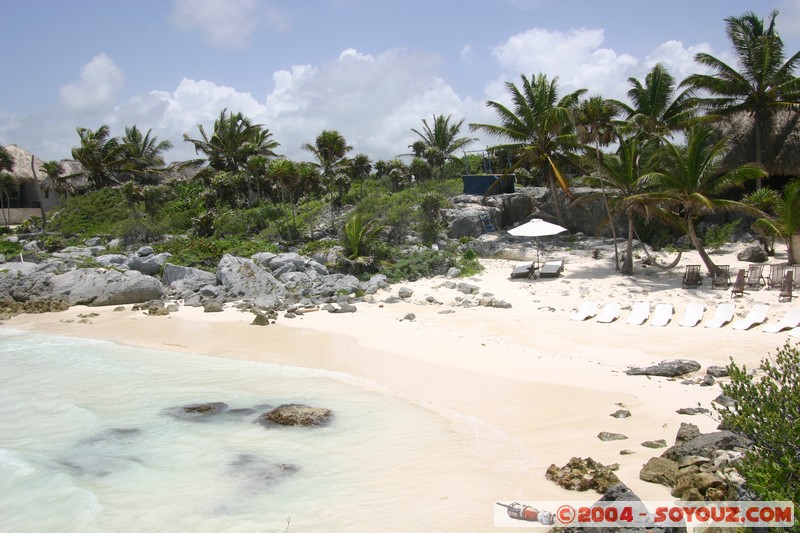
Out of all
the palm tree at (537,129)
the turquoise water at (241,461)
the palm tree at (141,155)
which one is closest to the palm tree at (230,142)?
the palm tree at (141,155)

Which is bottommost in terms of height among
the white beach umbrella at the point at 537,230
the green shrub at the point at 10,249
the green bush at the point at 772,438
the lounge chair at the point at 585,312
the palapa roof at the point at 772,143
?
the lounge chair at the point at 585,312

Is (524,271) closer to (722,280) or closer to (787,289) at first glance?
(722,280)

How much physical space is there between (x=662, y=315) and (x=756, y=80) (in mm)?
17207

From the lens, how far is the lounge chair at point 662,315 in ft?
45.2

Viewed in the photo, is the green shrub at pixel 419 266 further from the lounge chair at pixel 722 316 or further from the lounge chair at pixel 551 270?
the lounge chair at pixel 722 316

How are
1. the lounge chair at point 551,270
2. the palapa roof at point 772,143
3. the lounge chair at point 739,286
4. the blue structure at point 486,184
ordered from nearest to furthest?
1. the lounge chair at point 739,286
2. the lounge chair at point 551,270
3. the palapa roof at point 772,143
4. the blue structure at point 486,184

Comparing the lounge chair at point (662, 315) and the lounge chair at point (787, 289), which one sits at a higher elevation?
the lounge chair at point (787, 289)

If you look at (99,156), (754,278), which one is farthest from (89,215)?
(754,278)

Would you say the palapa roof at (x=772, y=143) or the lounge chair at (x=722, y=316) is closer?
the lounge chair at (x=722, y=316)

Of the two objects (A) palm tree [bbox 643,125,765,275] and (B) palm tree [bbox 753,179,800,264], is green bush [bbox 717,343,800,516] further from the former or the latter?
(B) palm tree [bbox 753,179,800,264]

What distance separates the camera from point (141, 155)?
4244 centimetres

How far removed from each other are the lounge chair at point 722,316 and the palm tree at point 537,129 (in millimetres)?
12855

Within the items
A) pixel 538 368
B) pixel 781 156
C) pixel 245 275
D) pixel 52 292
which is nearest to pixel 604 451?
pixel 538 368

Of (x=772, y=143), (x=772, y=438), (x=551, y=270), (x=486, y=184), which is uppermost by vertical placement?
(x=772, y=143)
